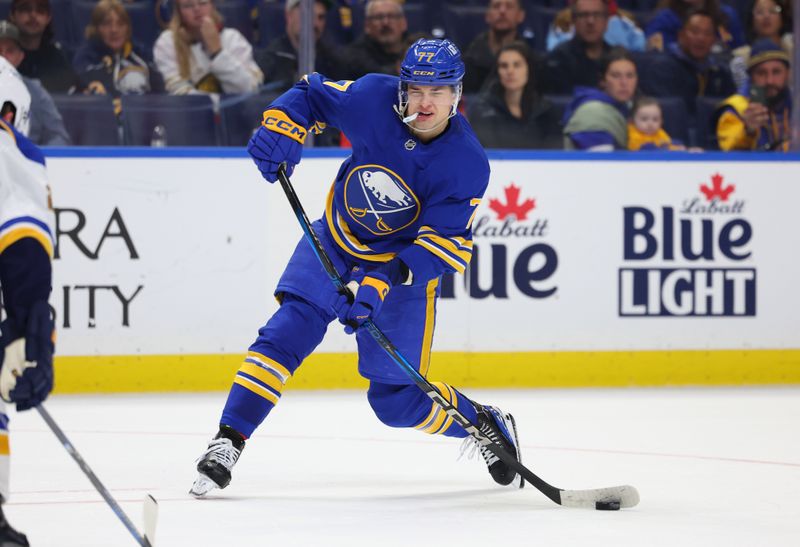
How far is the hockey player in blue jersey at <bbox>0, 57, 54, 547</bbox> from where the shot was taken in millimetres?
2318

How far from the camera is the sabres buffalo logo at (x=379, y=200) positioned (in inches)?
139

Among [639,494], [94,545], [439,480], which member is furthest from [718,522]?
[94,545]

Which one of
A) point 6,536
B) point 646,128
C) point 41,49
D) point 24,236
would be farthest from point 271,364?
point 646,128

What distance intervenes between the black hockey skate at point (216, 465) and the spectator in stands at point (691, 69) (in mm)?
3657

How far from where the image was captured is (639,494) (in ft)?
11.7

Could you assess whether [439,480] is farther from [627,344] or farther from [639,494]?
[627,344]

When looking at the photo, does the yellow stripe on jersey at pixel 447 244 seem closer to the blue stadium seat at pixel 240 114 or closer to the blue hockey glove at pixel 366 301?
the blue hockey glove at pixel 366 301

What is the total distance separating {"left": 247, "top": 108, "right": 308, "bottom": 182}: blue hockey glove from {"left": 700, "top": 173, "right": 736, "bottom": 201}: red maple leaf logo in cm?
270

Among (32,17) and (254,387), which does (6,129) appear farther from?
(32,17)

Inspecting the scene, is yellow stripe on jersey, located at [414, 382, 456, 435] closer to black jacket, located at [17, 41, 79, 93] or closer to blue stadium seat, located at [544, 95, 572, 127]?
blue stadium seat, located at [544, 95, 572, 127]

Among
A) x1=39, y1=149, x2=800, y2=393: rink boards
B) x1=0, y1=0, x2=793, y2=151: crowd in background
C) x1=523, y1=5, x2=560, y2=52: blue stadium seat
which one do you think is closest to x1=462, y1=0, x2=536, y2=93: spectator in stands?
x1=0, y1=0, x2=793, y2=151: crowd in background

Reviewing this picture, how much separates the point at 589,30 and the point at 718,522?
3.58 meters

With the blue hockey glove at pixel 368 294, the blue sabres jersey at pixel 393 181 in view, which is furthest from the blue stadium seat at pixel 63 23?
the blue hockey glove at pixel 368 294

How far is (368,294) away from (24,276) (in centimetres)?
112
